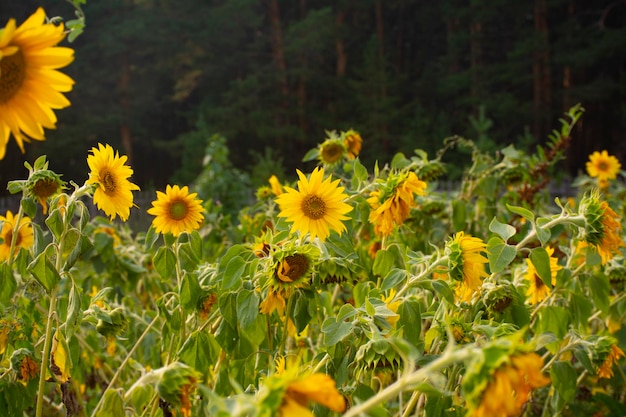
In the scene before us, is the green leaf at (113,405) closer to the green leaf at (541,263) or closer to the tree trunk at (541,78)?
the green leaf at (541,263)

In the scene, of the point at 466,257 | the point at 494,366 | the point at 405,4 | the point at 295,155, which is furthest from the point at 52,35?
the point at 405,4

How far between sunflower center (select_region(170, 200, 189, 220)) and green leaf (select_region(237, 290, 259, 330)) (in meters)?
0.24

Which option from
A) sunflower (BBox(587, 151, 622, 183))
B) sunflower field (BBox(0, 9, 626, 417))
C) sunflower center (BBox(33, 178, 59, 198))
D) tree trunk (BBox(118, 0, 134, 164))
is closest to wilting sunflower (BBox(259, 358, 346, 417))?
sunflower field (BBox(0, 9, 626, 417))

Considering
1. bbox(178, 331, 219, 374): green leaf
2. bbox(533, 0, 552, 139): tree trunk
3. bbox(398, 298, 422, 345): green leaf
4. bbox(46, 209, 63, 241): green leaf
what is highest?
bbox(533, 0, 552, 139): tree trunk

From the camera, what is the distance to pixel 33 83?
1.71ft

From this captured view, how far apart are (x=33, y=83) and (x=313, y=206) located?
474mm

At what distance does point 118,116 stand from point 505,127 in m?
7.83

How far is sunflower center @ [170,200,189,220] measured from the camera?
105cm

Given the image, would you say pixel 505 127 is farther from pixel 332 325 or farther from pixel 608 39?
pixel 332 325

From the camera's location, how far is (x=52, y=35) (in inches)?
19.3

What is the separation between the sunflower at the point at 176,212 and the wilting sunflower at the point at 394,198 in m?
0.29

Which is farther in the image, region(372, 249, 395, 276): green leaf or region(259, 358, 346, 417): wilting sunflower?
region(372, 249, 395, 276): green leaf

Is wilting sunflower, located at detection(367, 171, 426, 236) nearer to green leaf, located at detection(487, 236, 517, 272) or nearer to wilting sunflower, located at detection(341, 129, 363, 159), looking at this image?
green leaf, located at detection(487, 236, 517, 272)

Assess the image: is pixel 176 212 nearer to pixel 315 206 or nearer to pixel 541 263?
pixel 315 206
